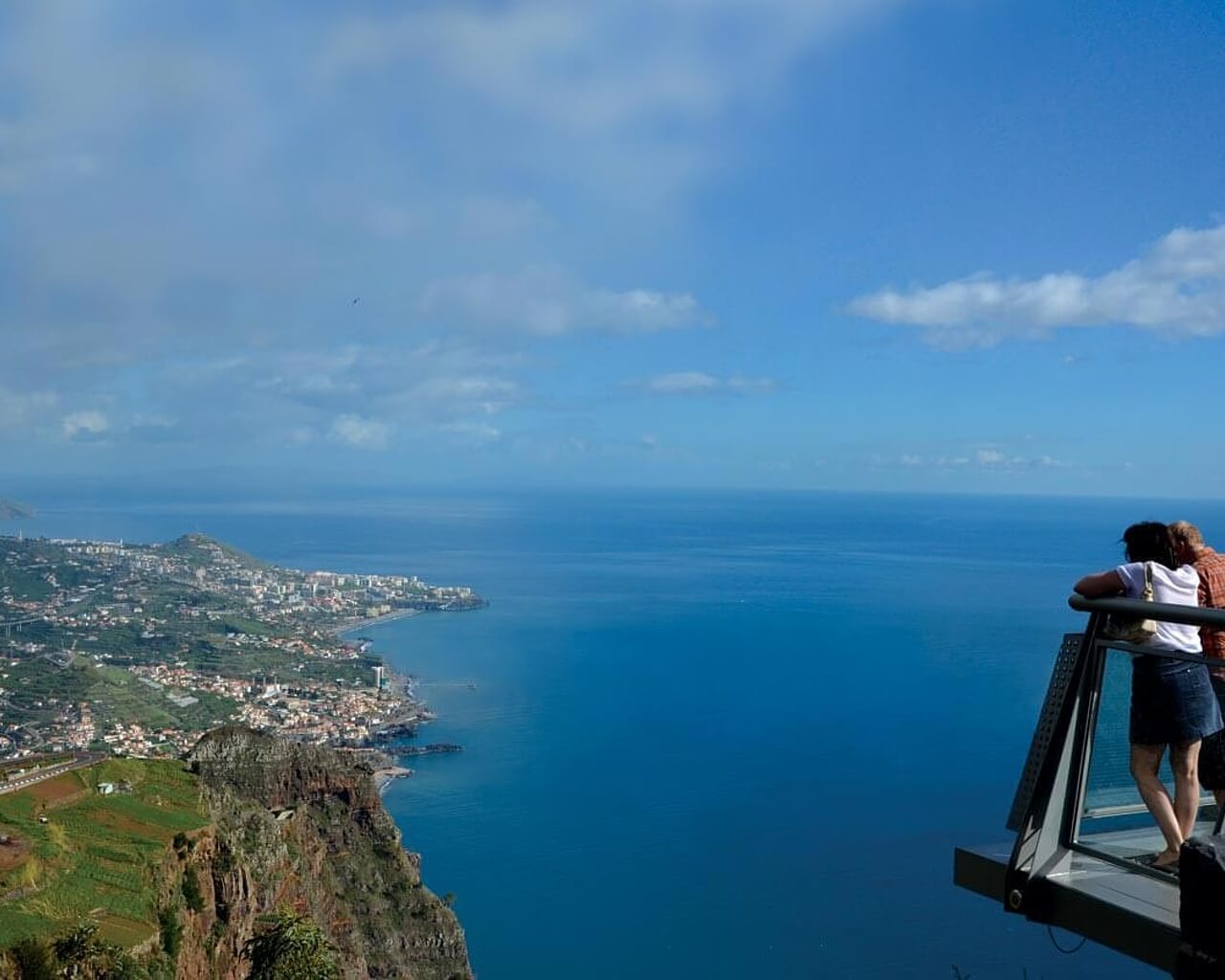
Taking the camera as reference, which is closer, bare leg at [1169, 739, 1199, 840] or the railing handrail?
the railing handrail

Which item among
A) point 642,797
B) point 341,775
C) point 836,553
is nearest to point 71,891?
point 341,775

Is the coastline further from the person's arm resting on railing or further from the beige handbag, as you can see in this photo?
the beige handbag

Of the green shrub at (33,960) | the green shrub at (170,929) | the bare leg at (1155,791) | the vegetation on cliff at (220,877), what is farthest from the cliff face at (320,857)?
the bare leg at (1155,791)

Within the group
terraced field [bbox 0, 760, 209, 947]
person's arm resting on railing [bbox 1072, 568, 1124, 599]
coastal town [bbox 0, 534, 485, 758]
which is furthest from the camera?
coastal town [bbox 0, 534, 485, 758]

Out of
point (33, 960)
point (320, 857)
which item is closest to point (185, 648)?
point (320, 857)

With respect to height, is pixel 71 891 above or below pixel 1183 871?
below

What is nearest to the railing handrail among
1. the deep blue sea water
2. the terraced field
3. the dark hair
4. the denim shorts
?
the denim shorts

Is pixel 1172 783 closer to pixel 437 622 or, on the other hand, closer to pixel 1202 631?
pixel 1202 631
